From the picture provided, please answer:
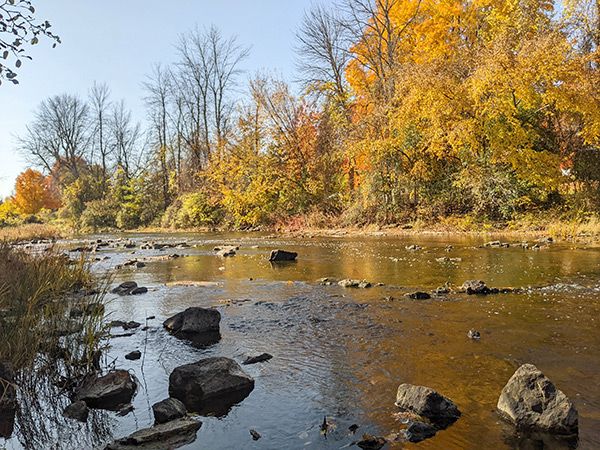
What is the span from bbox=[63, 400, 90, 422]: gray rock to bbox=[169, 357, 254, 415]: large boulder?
2.62 feet

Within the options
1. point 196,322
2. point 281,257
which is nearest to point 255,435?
point 196,322

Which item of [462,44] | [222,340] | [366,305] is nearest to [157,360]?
[222,340]

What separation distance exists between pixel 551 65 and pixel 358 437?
19.4 m

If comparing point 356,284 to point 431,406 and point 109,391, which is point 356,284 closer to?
point 431,406

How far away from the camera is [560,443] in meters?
3.63

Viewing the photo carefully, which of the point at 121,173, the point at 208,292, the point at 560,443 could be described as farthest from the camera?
the point at 121,173

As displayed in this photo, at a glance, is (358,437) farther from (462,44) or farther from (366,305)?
(462,44)

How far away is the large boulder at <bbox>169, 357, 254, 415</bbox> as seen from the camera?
470cm

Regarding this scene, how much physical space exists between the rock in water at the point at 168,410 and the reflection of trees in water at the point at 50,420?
16.3 inches

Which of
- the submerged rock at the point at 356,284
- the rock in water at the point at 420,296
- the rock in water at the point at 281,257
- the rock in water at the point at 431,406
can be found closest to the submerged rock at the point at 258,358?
the rock in water at the point at 431,406

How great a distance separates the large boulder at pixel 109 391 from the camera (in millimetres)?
4723

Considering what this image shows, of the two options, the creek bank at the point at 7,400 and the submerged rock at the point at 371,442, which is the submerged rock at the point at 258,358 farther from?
the creek bank at the point at 7,400

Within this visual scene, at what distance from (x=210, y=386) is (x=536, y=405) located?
3.00 meters

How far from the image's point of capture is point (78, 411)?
4520mm
